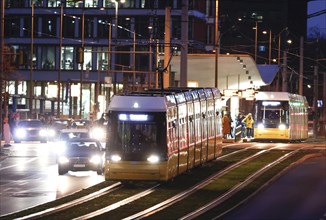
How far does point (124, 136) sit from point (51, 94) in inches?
2747

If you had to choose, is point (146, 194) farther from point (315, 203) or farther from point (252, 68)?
point (252, 68)

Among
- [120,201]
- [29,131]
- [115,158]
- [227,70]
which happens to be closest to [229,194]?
[120,201]

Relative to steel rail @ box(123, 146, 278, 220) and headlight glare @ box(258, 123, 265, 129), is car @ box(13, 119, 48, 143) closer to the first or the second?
headlight glare @ box(258, 123, 265, 129)

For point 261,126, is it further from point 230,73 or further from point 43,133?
point 43,133

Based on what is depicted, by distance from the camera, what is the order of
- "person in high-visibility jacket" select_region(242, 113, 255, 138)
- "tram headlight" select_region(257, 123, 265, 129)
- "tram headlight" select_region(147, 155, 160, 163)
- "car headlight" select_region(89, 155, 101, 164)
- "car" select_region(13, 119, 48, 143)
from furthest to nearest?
"person in high-visibility jacket" select_region(242, 113, 255, 138) → "car" select_region(13, 119, 48, 143) → "tram headlight" select_region(257, 123, 265, 129) → "car headlight" select_region(89, 155, 101, 164) → "tram headlight" select_region(147, 155, 160, 163)

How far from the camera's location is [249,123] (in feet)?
216

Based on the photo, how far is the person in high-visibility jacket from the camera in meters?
64.8

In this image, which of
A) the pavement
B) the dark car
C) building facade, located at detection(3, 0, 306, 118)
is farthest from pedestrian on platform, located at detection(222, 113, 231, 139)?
building facade, located at detection(3, 0, 306, 118)

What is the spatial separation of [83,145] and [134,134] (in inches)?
311

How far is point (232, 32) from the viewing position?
146 meters

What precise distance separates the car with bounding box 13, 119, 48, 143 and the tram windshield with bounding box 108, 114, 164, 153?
3279cm

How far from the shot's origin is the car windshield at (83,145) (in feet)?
128

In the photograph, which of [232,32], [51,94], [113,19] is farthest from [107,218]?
[232,32]

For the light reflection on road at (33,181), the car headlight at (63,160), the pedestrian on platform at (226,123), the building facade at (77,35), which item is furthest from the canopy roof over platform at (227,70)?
the building facade at (77,35)
